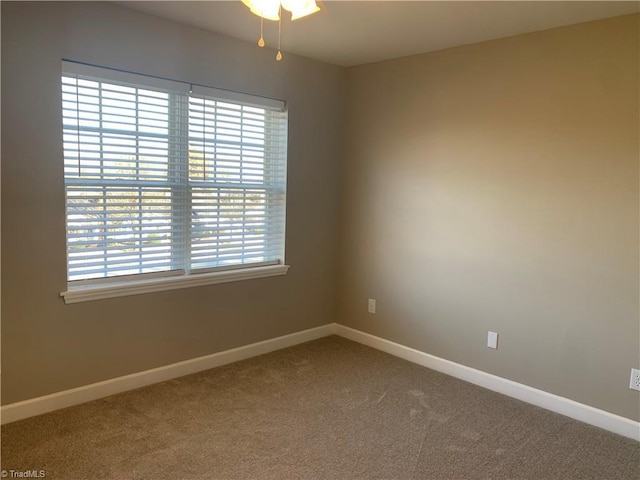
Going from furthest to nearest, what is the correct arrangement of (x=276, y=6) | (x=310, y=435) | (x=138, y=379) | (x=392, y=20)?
(x=138, y=379)
(x=392, y=20)
(x=310, y=435)
(x=276, y=6)

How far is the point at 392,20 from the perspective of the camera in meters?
2.80

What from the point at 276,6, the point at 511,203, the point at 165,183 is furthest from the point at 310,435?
the point at 276,6

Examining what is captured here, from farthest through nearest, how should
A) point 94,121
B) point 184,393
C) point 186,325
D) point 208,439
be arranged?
point 186,325, point 184,393, point 94,121, point 208,439

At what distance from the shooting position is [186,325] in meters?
3.30

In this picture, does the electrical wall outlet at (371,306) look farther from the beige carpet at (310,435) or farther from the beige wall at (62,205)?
the beige carpet at (310,435)

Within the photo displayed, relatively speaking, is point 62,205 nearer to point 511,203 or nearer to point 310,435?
point 310,435

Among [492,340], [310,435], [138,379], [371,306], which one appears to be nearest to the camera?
[310,435]

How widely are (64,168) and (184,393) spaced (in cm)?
152

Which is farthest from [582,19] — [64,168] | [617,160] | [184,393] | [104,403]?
[104,403]

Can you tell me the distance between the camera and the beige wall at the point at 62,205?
2520 mm

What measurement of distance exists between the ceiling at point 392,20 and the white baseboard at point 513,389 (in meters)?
2.22

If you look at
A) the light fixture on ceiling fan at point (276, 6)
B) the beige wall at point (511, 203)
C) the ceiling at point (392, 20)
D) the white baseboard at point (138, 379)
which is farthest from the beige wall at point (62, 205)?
the light fixture on ceiling fan at point (276, 6)

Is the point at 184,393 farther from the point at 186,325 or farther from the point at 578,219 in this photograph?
the point at 578,219

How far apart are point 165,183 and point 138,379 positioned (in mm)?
1273
